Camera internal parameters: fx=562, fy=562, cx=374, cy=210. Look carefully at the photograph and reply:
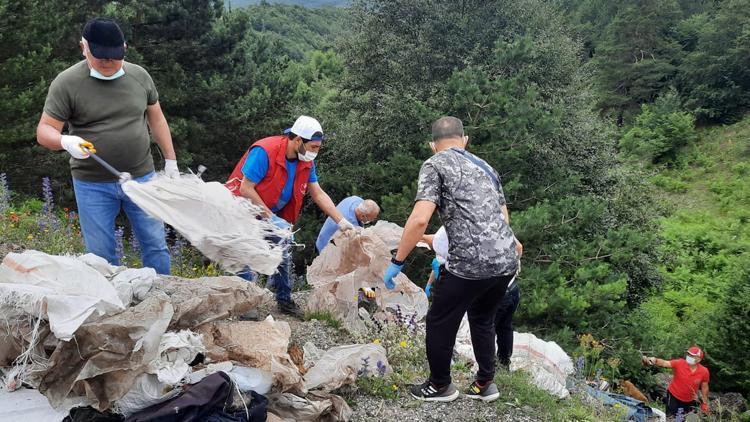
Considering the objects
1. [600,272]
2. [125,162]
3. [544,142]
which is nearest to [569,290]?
[600,272]

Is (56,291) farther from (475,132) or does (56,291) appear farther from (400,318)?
(475,132)

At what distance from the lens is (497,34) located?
40.9 feet

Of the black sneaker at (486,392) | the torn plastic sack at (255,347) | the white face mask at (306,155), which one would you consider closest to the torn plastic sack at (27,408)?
the torn plastic sack at (255,347)

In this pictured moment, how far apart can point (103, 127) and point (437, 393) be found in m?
2.59

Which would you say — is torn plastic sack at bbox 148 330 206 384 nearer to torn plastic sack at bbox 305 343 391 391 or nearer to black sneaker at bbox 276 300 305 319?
torn plastic sack at bbox 305 343 391 391

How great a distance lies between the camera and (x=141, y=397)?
265 cm

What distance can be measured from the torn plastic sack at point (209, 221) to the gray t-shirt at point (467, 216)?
960mm

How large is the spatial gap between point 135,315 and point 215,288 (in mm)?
701

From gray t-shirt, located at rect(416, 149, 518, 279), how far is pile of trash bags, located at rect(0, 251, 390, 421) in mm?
1108

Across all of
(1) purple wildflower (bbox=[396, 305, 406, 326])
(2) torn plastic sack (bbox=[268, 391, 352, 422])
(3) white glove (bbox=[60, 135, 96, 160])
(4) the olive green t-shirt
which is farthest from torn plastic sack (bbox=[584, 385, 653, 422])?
(3) white glove (bbox=[60, 135, 96, 160])

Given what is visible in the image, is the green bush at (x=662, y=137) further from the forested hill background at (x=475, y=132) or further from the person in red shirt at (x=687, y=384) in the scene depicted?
the person in red shirt at (x=687, y=384)

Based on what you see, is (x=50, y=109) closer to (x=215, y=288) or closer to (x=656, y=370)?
(x=215, y=288)

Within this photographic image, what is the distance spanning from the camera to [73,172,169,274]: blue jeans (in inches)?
135

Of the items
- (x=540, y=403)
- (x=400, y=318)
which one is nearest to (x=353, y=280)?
(x=400, y=318)
